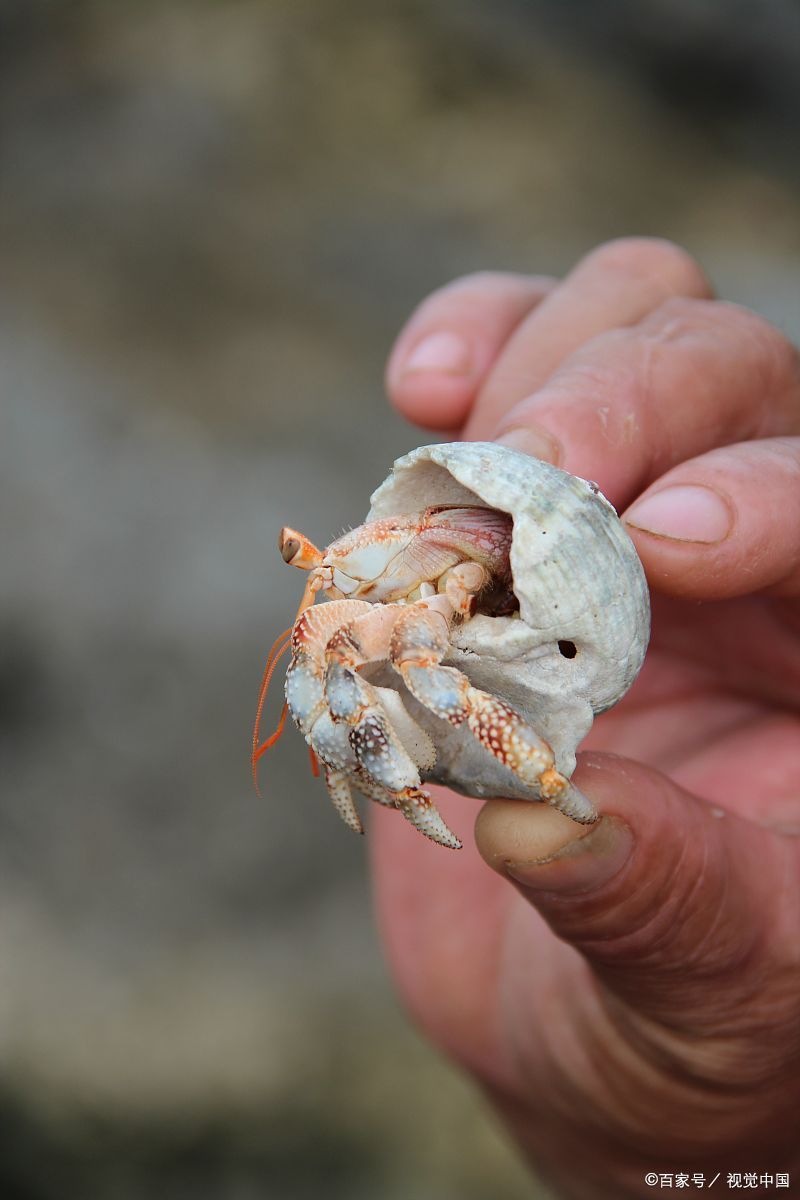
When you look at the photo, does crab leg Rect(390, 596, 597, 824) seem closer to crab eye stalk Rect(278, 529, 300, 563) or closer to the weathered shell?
the weathered shell

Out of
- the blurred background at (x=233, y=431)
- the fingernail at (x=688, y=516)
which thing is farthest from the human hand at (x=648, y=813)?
the blurred background at (x=233, y=431)

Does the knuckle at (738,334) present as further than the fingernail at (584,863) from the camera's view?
Yes

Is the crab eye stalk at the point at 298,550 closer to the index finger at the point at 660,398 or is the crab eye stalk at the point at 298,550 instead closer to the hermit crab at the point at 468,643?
the hermit crab at the point at 468,643

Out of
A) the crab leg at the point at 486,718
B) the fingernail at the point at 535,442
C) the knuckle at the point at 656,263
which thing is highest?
the knuckle at the point at 656,263

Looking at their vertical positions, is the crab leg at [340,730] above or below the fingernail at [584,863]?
above

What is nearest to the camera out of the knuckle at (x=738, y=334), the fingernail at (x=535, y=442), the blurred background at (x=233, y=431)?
the fingernail at (x=535, y=442)

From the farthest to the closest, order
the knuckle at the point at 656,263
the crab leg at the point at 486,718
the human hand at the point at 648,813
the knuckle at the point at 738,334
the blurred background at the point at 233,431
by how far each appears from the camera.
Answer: the blurred background at the point at 233,431, the knuckle at the point at 656,263, the knuckle at the point at 738,334, the human hand at the point at 648,813, the crab leg at the point at 486,718

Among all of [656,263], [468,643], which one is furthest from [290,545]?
[656,263]
